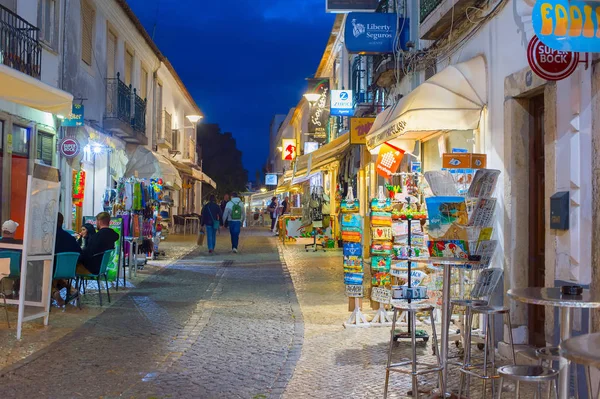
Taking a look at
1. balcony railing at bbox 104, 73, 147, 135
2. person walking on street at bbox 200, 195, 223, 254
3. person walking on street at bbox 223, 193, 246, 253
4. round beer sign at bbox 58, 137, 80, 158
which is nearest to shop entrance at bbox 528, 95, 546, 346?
round beer sign at bbox 58, 137, 80, 158

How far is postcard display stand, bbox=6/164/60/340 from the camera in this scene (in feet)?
26.2

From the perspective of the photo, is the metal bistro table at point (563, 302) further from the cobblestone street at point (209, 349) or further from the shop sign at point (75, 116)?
the shop sign at point (75, 116)

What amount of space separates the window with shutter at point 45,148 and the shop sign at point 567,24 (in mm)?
12845

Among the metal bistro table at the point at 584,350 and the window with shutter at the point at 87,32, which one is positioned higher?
the window with shutter at the point at 87,32

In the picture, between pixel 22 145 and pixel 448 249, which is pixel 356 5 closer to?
pixel 22 145

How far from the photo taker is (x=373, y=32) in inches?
498

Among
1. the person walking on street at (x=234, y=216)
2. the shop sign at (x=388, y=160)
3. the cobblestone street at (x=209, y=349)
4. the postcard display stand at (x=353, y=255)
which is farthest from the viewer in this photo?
the person walking on street at (x=234, y=216)

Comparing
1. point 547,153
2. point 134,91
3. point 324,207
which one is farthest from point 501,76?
point 134,91

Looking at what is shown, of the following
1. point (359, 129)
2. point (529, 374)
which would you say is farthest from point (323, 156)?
point (529, 374)

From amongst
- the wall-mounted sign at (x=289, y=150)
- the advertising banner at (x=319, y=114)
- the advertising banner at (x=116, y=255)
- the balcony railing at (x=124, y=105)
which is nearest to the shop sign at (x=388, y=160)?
the advertising banner at (x=116, y=255)

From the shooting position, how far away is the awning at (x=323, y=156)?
1623 centimetres

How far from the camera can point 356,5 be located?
16500 millimetres

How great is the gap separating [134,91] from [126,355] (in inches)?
663

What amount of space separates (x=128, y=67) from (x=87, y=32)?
5.21m
